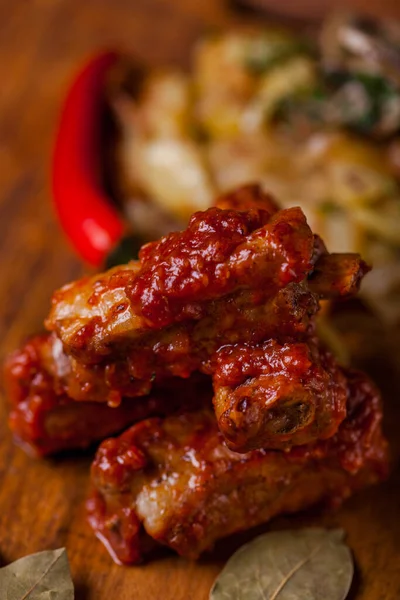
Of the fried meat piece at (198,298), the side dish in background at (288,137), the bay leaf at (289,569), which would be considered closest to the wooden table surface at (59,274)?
the bay leaf at (289,569)

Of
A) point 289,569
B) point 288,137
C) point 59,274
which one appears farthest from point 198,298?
point 288,137

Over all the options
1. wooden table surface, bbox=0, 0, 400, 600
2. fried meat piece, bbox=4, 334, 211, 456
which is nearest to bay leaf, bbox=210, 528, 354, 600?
wooden table surface, bbox=0, 0, 400, 600

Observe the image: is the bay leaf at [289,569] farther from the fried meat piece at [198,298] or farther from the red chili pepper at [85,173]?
the red chili pepper at [85,173]

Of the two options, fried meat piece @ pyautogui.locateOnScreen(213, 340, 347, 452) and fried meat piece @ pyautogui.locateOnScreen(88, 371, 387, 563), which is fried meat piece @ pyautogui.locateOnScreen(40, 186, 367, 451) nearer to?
fried meat piece @ pyautogui.locateOnScreen(213, 340, 347, 452)

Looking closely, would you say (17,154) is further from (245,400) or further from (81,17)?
(245,400)

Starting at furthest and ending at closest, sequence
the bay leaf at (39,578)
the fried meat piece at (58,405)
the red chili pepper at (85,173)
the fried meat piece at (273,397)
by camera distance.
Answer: the red chili pepper at (85,173), the fried meat piece at (58,405), the bay leaf at (39,578), the fried meat piece at (273,397)

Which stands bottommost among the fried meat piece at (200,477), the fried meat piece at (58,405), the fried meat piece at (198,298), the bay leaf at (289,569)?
the bay leaf at (289,569)
